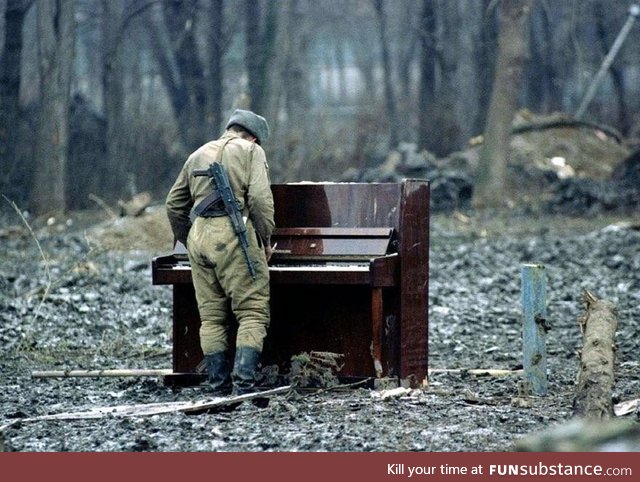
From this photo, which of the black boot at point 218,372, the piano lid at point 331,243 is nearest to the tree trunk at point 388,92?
the piano lid at point 331,243

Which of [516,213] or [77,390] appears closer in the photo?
[77,390]

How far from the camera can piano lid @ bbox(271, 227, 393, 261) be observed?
9961 mm

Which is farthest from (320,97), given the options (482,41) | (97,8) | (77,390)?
(77,390)

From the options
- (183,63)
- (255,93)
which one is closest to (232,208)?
(255,93)

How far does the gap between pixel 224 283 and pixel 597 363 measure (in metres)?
2.73

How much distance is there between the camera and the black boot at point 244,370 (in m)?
9.70

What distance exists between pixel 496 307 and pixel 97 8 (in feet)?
121

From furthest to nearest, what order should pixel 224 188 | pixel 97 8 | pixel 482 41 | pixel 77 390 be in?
pixel 97 8 < pixel 482 41 < pixel 77 390 < pixel 224 188

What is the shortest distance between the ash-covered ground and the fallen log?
0.84 ft

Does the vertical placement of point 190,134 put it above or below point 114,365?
above

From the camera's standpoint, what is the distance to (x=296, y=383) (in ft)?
32.8

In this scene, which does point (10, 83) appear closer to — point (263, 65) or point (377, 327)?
point (263, 65)

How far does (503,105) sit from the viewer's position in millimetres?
29422
